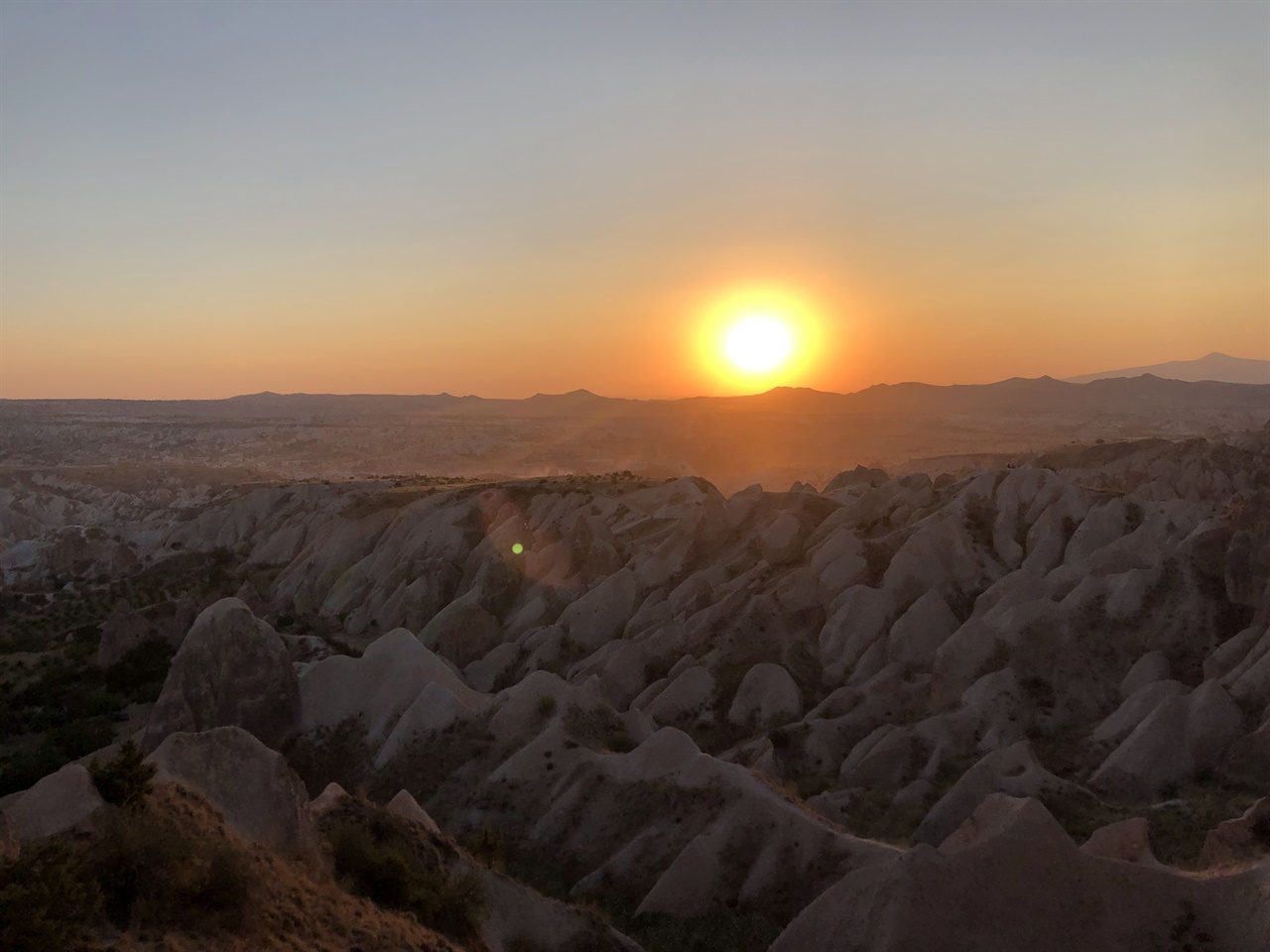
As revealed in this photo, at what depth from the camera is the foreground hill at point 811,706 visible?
52.0ft

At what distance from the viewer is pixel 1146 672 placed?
86.8ft

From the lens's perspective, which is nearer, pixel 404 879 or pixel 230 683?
pixel 404 879

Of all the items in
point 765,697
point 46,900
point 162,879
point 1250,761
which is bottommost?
point 765,697

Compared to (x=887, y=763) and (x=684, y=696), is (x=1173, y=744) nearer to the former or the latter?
(x=887, y=763)

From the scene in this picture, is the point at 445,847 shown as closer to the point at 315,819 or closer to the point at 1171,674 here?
the point at 315,819

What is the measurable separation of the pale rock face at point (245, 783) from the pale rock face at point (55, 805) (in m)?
1.31

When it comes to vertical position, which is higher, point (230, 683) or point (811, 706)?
point (230, 683)

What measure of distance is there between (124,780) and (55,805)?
3.12ft

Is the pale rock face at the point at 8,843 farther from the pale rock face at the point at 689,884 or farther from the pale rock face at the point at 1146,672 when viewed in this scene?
the pale rock face at the point at 1146,672

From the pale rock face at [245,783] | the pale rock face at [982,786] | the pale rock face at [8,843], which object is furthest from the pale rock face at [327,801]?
the pale rock face at [982,786]

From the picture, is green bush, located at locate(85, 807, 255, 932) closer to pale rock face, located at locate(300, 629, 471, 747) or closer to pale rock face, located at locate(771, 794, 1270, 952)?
pale rock face, located at locate(771, 794, 1270, 952)

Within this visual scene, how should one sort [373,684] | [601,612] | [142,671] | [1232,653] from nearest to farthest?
[1232,653], [373,684], [601,612], [142,671]

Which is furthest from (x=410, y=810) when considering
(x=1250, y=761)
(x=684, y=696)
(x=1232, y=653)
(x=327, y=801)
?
(x=1232, y=653)

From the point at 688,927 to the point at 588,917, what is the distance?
2.75 meters
